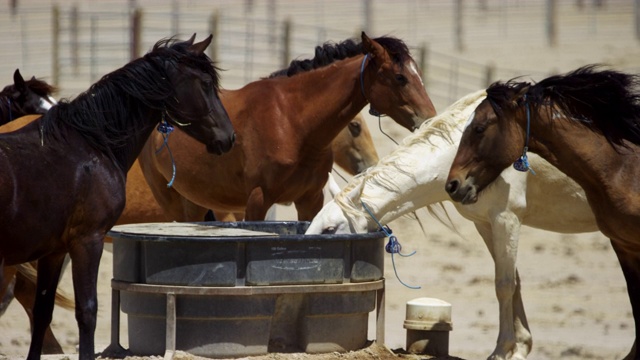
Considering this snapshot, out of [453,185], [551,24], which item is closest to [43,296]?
[453,185]

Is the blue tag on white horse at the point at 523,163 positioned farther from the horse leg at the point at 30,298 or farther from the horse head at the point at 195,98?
the horse leg at the point at 30,298

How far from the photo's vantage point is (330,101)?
7246 millimetres

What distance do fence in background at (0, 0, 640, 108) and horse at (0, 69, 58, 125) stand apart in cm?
934

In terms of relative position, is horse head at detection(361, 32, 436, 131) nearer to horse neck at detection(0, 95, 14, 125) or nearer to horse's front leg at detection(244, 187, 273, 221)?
horse's front leg at detection(244, 187, 273, 221)

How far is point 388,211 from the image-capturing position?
6770 millimetres

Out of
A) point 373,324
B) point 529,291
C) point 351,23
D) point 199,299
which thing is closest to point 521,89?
point 199,299

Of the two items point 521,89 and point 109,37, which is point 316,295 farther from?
point 109,37

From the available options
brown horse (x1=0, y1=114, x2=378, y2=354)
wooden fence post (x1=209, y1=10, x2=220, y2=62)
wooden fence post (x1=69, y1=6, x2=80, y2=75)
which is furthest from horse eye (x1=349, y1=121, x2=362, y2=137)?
wooden fence post (x1=69, y1=6, x2=80, y2=75)

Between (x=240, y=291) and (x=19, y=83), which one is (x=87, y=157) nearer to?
(x=240, y=291)

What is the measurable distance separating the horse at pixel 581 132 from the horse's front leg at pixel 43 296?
2449 millimetres

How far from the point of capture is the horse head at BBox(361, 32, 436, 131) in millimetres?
6898

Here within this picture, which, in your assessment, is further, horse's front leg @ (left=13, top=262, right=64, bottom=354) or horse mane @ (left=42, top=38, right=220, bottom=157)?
horse's front leg @ (left=13, top=262, right=64, bottom=354)

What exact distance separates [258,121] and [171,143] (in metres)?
0.95

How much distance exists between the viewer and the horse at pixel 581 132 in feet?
18.4
